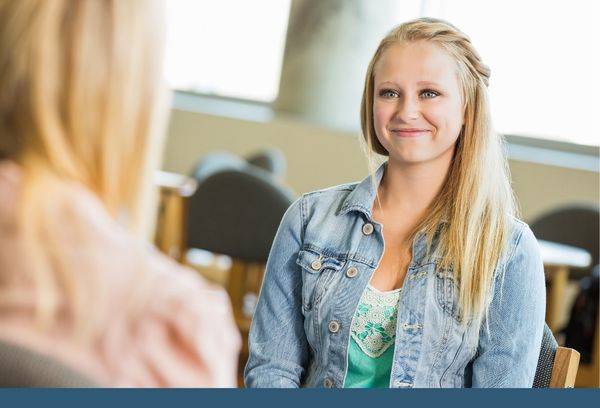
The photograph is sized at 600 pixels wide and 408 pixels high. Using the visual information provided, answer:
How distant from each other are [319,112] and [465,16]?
1.42m

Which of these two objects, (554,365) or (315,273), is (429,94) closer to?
(315,273)

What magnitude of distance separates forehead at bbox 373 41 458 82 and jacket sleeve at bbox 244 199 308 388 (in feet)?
0.85

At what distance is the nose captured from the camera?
1.42 m

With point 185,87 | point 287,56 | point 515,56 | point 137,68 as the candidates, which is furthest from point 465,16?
point 137,68

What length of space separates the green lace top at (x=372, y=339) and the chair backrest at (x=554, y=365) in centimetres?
20

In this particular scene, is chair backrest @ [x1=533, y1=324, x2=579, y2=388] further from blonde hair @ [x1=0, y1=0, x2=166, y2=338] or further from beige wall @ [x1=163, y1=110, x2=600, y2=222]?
beige wall @ [x1=163, y1=110, x2=600, y2=222]

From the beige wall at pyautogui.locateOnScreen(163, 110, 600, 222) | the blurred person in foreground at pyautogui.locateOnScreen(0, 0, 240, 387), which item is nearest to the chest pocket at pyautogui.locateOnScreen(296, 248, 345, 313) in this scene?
the blurred person in foreground at pyautogui.locateOnScreen(0, 0, 240, 387)

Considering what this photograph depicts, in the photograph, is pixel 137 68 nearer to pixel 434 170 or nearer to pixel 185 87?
pixel 434 170

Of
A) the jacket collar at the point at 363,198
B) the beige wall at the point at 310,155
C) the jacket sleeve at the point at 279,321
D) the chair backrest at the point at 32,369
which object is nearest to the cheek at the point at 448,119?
the jacket collar at the point at 363,198

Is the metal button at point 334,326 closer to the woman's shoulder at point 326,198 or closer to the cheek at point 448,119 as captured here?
the woman's shoulder at point 326,198

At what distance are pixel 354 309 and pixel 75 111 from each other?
0.73 m

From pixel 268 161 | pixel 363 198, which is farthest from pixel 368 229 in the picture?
pixel 268 161

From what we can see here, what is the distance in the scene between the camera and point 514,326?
Result: 1.43m

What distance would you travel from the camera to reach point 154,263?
32.0 inches
